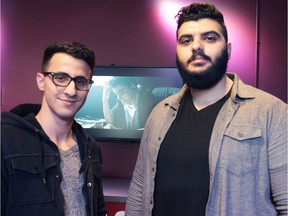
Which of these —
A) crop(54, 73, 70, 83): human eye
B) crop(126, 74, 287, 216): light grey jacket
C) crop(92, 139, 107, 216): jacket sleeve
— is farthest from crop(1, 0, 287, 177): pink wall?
crop(54, 73, 70, 83): human eye

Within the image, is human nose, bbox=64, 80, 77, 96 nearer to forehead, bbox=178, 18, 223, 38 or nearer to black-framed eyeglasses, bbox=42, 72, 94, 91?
black-framed eyeglasses, bbox=42, 72, 94, 91

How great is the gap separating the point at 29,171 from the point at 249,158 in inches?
34.8

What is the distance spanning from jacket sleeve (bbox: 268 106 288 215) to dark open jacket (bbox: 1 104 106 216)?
0.78 metres

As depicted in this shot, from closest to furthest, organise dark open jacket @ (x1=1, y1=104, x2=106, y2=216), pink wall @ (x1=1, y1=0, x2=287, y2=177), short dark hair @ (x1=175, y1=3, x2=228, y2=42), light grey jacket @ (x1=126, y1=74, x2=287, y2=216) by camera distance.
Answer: dark open jacket @ (x1=1, y1=104, x2=106, y2=216), light grey jacket @ (x1=126, y1=74, x2=287, y2=216), short dark hair @ (x1=175, y1=3, x2=228, y2=42), pink wall @ (x1=1, y1=0, x2=287, y2=177)

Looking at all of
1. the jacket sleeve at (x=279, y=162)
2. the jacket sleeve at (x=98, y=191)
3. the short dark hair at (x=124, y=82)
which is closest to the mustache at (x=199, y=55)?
the jacket sleeve at (x=279, y=162)

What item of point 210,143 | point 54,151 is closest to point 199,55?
point 210,143

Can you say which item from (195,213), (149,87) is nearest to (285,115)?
(195,213)

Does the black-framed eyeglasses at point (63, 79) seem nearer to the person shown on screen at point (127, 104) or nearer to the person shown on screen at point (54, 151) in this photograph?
the person shown on screen at point (54, 151)

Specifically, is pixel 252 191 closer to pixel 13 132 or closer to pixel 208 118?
pixel 208 118

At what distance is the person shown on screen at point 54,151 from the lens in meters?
1.21

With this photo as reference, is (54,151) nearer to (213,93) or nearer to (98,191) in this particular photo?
(98,191)

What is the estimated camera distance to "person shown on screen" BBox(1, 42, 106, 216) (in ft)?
3.97

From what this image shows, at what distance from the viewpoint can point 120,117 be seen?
3.26 metres

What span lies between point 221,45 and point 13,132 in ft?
3.26
